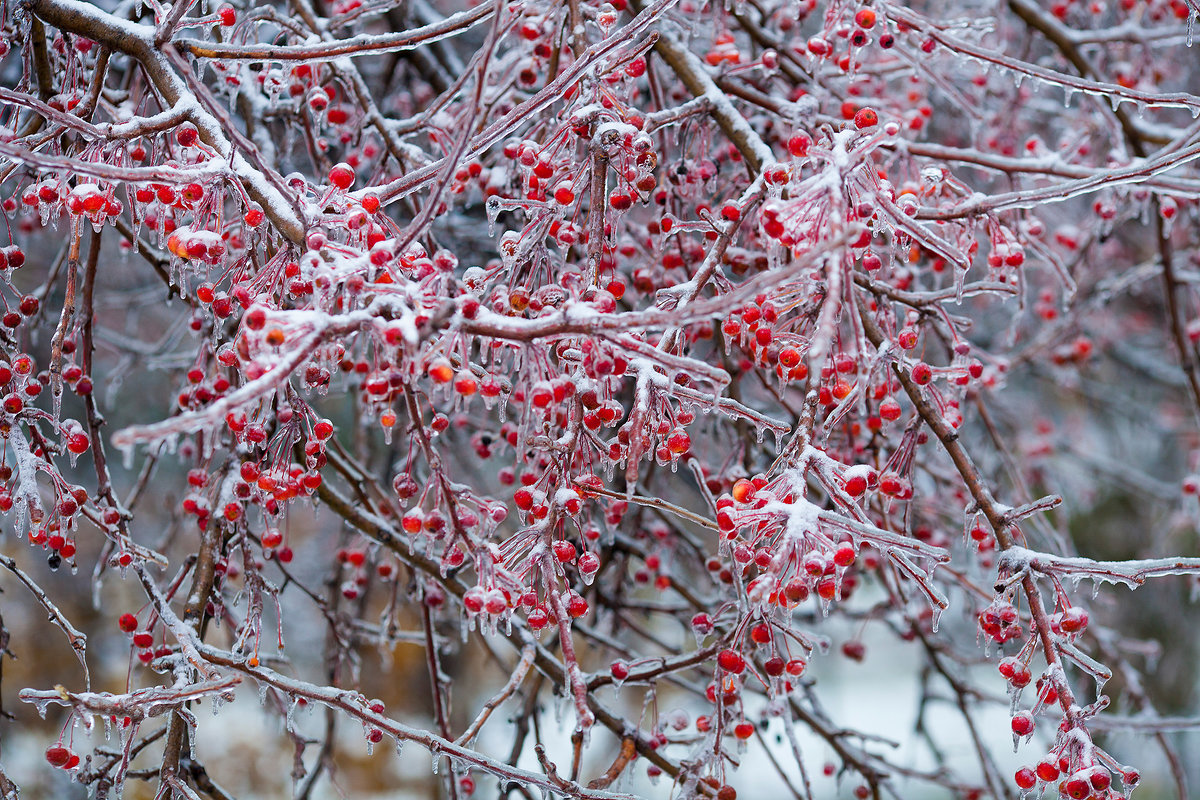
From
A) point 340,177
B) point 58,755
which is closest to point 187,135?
point 340,177

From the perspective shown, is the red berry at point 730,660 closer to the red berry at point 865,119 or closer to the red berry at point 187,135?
the red berry at point 865,119

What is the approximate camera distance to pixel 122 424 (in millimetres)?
5730

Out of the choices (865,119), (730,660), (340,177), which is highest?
(865,119)

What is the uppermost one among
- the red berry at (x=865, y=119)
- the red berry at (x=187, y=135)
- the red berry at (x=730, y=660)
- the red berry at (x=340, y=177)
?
the red berry at (x=865, y=119)

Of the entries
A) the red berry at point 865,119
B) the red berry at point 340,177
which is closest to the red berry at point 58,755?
the red berry at point 340,177

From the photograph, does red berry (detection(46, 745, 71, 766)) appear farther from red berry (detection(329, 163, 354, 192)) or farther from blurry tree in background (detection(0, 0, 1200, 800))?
red berry (detection(329, 163, 354, 192))

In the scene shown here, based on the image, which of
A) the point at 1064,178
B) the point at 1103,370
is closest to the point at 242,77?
the point at 1064,178

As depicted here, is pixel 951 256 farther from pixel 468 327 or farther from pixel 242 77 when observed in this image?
pixel 242 77

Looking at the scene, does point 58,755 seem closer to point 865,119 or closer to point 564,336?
point 564,336

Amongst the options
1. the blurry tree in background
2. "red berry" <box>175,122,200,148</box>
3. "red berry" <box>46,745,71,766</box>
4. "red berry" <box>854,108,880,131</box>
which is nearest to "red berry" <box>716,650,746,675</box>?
the blurry tree in background

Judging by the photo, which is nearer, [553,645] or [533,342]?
[533,342]

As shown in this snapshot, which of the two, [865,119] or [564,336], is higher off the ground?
[865,119]

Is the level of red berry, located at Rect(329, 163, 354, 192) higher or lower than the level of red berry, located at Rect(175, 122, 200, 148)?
higher

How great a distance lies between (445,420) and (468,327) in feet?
0.82
